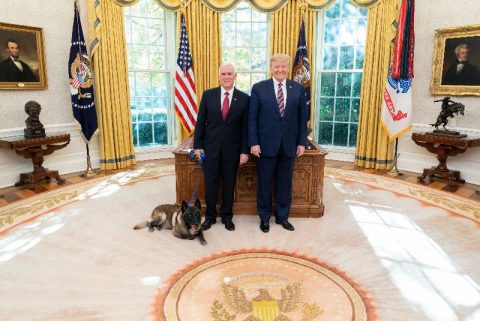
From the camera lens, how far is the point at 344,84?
6824 mm

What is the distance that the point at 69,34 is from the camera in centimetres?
568

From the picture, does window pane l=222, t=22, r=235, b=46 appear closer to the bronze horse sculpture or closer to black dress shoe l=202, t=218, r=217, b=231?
the bronze horse sculpture

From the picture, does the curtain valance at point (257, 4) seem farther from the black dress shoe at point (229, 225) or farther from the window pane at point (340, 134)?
the black dress shoe at point (229, 225)

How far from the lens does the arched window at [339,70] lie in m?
6.57

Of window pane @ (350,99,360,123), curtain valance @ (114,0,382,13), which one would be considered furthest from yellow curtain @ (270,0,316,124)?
window pane @ (350,99,360,123)

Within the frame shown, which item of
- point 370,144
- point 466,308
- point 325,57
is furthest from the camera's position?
point 325,57

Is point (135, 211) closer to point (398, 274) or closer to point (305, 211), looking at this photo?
point (305, 211)

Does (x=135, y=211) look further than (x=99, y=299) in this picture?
Yes

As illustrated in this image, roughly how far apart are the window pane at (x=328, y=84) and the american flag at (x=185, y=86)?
2.58 meters

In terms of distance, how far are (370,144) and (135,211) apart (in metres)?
4.29

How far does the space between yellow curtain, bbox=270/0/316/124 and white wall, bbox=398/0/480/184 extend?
5.83 ft

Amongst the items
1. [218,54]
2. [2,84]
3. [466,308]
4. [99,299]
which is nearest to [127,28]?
[218,54]

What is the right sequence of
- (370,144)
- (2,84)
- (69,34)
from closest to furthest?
1. (2,84)
2. (69,34)
3. (370,144)

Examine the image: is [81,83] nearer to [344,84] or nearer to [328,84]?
[328,84]
